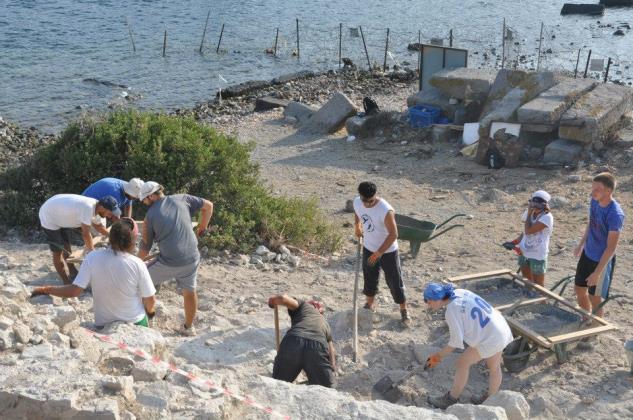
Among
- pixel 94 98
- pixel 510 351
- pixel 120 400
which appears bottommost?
pixel 94 98

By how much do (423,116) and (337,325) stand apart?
9.89 metres

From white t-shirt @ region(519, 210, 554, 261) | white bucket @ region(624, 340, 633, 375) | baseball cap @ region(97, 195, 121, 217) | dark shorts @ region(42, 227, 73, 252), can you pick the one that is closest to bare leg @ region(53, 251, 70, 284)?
dark shorts @ region(42, 227, 73, 252)

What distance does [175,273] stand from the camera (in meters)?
7.48

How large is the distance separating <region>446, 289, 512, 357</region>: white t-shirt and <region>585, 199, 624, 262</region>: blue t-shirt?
187 cm

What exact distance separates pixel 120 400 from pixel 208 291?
161 inches

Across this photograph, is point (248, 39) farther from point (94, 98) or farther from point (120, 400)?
point (120, 400)

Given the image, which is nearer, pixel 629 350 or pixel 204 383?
pixel 204 383

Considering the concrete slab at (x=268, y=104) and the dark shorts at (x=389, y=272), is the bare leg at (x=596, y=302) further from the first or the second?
the concrete slab at (x=268, y=104)

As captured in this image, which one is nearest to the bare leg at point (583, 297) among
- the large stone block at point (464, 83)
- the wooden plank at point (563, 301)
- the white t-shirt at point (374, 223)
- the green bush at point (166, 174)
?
the wooden plank at point (563, 301)

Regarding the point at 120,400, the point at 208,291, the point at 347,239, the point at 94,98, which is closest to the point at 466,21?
the point at 94,98

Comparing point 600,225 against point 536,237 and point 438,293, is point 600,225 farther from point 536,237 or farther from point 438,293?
point 438,293

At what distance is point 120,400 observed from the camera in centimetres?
493

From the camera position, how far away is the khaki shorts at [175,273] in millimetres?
7430

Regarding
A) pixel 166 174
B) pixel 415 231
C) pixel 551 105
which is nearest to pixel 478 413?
pixel 415 231
